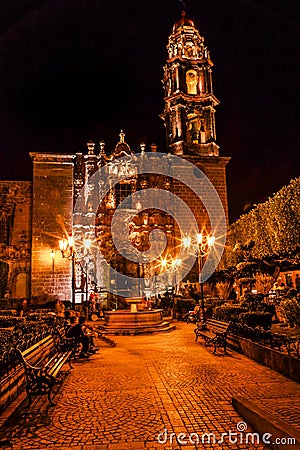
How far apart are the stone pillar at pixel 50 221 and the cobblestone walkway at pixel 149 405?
16.4 meters

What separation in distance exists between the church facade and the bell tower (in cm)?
8

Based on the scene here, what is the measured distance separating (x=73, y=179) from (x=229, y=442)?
24.3 meters

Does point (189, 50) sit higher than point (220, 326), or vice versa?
point (189, 50)

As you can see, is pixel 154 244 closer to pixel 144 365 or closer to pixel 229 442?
pixel 144 365

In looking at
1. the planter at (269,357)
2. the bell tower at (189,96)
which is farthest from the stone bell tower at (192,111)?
the planter at (269,357)

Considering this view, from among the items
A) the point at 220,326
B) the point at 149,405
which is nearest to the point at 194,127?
the point at 220,326

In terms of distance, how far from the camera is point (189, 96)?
2867 cm

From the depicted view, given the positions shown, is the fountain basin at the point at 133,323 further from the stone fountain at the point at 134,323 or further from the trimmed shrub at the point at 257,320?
the trimmed shrub at the point at 257,320

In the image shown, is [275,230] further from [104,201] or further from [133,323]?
[104,201]

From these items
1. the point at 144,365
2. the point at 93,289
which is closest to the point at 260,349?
the point at 144,365

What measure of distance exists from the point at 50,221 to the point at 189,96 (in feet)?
47.2

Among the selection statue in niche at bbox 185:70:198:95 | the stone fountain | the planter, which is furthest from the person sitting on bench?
statue in niche at bbox 185:70:198:95

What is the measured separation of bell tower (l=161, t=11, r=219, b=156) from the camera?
93.0ft

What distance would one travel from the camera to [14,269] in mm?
25125
